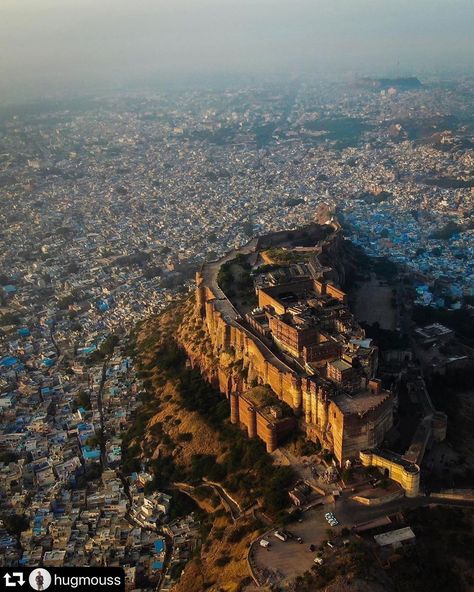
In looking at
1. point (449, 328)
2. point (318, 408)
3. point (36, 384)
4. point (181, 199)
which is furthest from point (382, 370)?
point (181, 199)

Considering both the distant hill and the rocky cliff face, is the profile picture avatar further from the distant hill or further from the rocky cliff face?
the distant hill

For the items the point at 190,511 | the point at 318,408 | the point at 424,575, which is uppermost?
the point at 318,408

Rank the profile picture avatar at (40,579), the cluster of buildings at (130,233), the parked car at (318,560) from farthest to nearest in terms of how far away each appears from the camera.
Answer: the cluster of buildings at (130,233)
the parked car at (318,560)
the profile picture avatar at (40,579)

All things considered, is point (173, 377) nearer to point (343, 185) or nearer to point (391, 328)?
point (391, 328)

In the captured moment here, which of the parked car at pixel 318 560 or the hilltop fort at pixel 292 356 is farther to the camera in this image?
the hilltop fort at pixel 292 356

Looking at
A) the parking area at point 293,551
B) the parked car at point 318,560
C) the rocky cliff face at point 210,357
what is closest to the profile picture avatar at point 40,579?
the parking area at point 293,551

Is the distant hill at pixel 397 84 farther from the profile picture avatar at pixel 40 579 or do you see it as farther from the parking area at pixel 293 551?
the profile picture avatar at pixel 40 579
